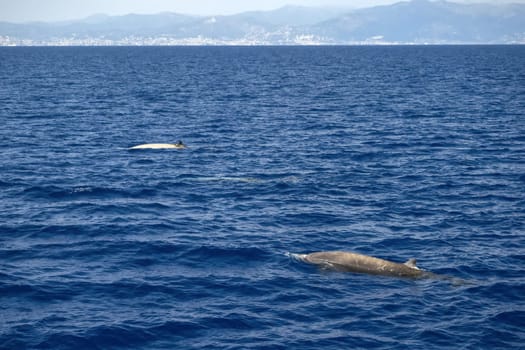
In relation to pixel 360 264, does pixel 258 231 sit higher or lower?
higher

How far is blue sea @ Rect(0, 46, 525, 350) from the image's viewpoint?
2191 centimetres

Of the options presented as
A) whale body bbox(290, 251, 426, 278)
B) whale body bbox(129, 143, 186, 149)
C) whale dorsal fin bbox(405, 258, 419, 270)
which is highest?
whale body bbox(129, 143, 186, 149)

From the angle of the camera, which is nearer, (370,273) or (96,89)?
(370,273)

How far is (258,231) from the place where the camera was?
3275 centimetres

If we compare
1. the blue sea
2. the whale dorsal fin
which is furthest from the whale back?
the blue sea

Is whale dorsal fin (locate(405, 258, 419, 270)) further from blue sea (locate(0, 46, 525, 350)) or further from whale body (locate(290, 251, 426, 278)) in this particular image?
blue sea (locate(0, 46, 525, 350))

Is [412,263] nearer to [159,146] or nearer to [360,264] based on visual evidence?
[360,264]

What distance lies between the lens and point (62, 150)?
5362 centimetres

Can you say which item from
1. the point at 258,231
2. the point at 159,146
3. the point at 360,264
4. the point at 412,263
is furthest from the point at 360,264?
the point at 159,146

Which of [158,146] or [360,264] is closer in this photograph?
[360,264]

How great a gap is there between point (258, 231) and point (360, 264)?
7.18m

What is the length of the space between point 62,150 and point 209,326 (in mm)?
36004

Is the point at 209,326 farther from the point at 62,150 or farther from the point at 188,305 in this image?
the point at 62,150

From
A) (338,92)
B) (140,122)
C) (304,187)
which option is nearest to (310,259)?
(304,187)
